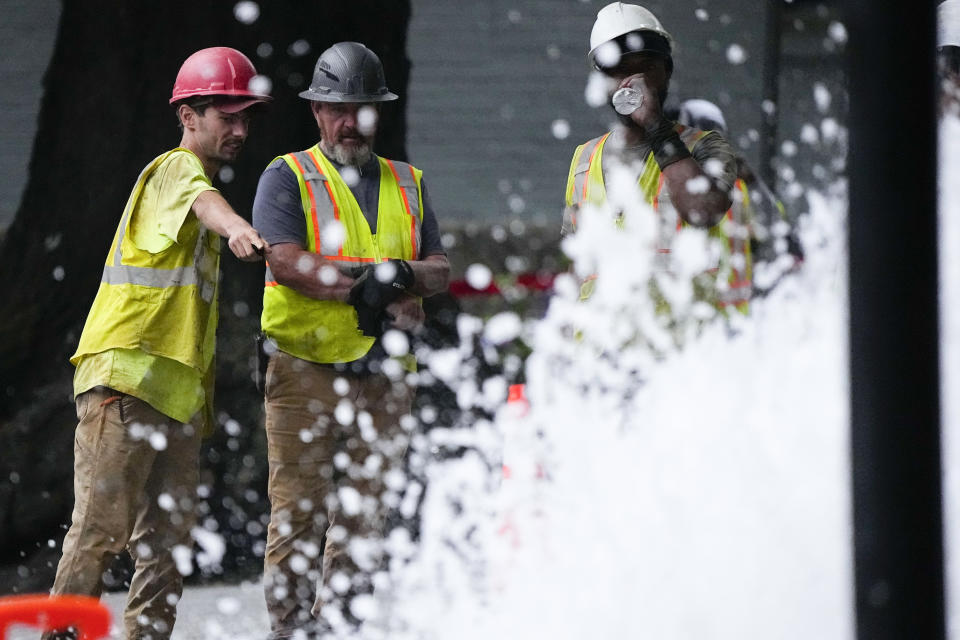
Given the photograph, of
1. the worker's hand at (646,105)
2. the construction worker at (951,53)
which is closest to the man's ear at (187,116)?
the worker's hand at (646,105)

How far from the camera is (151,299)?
3.51 metres

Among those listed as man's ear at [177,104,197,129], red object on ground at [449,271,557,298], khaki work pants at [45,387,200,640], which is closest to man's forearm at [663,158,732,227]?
man's ear at [177,104,197,129]

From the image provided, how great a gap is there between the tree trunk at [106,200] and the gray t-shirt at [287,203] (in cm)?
152

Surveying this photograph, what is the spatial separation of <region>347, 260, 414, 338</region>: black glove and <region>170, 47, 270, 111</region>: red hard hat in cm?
59

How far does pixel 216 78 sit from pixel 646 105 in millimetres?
1207

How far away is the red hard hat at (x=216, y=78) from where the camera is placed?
3746 millimetres

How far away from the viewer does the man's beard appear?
12.9 feet

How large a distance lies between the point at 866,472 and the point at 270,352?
10.4ft

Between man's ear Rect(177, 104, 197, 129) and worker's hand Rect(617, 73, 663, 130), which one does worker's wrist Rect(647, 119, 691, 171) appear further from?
man's ear Rect(177, 104, 197, 129)

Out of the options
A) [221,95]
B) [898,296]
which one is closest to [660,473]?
[221,95]

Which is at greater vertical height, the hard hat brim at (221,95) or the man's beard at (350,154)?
the hard hat brim at (221,95)

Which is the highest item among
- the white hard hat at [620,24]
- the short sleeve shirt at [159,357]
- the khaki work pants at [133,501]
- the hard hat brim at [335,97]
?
the white hard hat at [620,24]

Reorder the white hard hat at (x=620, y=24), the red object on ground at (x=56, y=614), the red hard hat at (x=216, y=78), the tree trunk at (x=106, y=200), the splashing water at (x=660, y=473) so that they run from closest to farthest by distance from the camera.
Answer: the red object on ground at (x=56, y=614) → the splashing water at (x=660, y=473) → the white hard hat at (x=620, y=24) → the red hard hat at (x=216, y=78) → the tree trunk at (x=106, y=200)

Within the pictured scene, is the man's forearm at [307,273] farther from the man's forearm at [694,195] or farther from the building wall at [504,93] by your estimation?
the building wall at [504,93]
